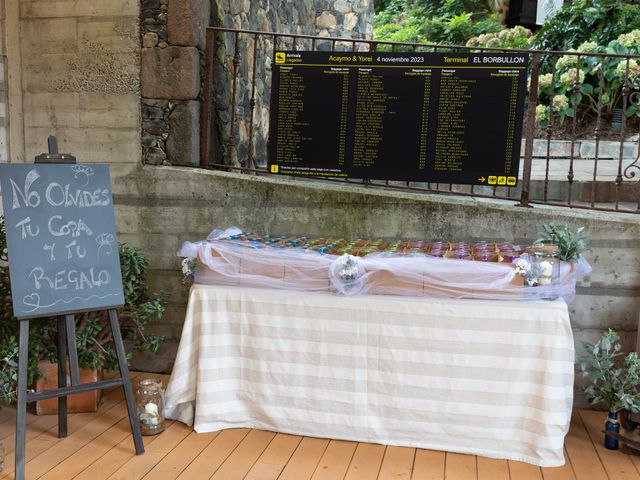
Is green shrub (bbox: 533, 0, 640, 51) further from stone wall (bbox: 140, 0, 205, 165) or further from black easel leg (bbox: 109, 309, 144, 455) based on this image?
black easel leg (bbox: 109, 309, 144, 455)

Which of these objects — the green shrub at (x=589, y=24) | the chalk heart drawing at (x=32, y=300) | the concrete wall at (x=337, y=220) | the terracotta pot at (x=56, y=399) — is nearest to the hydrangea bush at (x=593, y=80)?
the green shrub at (x=589, y=24)

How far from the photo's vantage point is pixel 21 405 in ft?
9.14

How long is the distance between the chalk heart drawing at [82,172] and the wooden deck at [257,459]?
1266 millimetres

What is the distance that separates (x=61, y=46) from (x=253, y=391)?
249cm

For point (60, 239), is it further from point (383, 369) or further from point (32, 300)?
point (383, 369)

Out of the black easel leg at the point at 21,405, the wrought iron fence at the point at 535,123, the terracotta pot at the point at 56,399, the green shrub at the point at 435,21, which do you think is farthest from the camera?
the green shrub at the point at 435,21

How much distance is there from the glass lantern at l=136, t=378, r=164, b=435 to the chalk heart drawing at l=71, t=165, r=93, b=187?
1.06m

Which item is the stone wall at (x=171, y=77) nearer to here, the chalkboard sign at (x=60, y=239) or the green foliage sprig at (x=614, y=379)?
the chalkboard sign at (x=60, y=239)

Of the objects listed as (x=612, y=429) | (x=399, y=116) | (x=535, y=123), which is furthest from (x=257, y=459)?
(x=535, y=123)

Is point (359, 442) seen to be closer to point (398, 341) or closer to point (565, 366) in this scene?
point (398, 341)

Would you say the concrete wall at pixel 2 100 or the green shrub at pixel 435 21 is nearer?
the concrete wall at pixel 2 100

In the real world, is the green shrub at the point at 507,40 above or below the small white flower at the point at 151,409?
above

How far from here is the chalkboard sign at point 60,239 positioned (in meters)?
2.85

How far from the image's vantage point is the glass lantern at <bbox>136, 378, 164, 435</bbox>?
3289 mm
